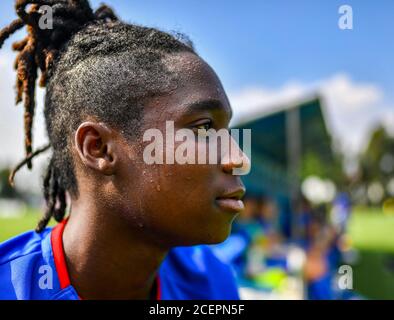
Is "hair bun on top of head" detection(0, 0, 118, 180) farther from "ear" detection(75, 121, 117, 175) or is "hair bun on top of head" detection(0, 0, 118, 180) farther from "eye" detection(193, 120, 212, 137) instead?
"eye" detection(193, 120, 212, 137)

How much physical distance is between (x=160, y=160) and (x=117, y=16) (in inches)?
31.9

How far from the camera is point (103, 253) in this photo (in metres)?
1.82

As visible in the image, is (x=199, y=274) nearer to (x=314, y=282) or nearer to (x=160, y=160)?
(x=160, y=160)

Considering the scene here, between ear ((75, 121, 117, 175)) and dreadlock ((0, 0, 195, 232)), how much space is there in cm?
4

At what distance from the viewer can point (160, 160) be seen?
1.70 metres

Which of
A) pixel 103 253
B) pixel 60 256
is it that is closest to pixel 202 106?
pixel 103 253

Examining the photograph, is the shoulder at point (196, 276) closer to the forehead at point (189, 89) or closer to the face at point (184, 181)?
the face at point (184, 181)

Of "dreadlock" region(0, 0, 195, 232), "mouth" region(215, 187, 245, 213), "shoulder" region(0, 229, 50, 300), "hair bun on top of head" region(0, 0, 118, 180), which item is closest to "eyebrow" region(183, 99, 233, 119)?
"dreadlock" region(0, 0, 195, 232)

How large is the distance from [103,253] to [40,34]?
0.91 m

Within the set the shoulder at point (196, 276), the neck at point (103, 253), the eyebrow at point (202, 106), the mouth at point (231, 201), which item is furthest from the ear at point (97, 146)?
the shoulder at point (196, 276)

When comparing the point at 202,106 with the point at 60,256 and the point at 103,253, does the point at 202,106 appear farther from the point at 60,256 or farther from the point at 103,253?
the point at 60,256

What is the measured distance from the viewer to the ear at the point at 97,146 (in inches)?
69.3

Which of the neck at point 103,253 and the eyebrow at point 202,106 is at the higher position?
the eyebrow at point 202,106
